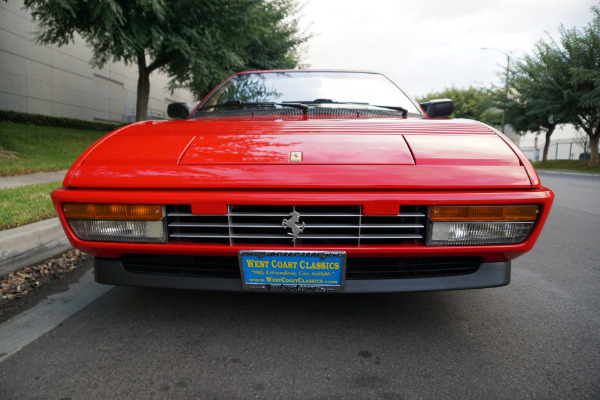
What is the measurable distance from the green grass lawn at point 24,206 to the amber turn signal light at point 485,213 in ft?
10.2

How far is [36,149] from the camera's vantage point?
31.7ft

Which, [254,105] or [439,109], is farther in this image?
[439,109]

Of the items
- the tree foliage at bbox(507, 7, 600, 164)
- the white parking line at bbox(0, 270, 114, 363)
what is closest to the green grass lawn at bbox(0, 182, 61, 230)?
the white parking line at bbox(0, 270, 114, 363)

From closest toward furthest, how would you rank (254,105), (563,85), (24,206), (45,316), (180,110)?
(45,316) → (254,105) → (180,110) → (24,206) → (563,85)

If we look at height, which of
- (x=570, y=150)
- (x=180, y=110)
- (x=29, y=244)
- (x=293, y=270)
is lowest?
(x=29, y=244)

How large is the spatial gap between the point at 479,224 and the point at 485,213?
52 millimetres

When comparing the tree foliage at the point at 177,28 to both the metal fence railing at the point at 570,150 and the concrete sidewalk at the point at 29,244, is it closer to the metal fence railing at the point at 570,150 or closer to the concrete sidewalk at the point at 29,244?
the concrete sidewalk at the point at 29,244

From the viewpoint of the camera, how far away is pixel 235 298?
91.8 inches

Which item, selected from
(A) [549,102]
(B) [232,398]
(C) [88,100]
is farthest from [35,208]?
(A) [549,102]

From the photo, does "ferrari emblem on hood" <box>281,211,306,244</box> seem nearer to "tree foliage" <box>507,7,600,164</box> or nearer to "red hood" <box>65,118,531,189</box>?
"red hood" <box>65,118,531,189</box>

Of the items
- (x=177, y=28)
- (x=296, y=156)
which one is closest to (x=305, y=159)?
(x=296, y=156)

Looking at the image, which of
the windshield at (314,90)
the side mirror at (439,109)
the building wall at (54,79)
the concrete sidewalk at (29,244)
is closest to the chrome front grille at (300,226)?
the windshield at (314,90)

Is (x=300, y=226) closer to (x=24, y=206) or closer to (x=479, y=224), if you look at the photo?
(x=479, y=224)

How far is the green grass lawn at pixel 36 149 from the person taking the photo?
24.5 feet
